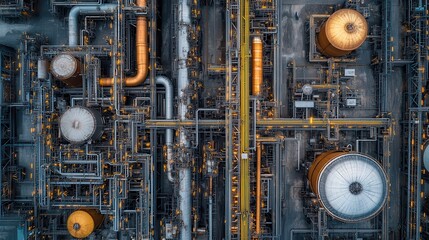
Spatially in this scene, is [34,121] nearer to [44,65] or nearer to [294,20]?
[44,65]

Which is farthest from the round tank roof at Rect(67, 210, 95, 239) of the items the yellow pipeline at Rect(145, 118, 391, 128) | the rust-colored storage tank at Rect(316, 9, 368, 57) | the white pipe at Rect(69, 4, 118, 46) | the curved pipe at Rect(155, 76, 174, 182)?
the rust-colored storage tank at Rect(316, 9, 368, 57)

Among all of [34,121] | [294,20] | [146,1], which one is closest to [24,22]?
[34,121]

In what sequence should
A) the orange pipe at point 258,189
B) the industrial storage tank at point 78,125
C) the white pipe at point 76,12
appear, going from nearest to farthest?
the industrial storage tank at point 78,125 < the orange pipe at point 258,189 < the white pipe at point 76,12

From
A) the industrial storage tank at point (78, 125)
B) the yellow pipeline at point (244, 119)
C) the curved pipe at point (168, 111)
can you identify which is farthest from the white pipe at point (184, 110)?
the industrial storage tank at point (78, 125)

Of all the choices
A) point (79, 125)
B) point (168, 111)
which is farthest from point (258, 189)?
point (79, 125)

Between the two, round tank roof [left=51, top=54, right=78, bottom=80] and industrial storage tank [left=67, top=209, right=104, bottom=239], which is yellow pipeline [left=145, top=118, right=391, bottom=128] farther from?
industrial storage tank [left=67, top=209, right=104, bottom=239]

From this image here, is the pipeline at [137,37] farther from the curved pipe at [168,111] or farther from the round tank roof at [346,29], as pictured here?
the round tank roof at [346,29]

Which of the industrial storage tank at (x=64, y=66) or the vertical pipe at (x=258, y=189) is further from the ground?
the industrial storage tank at (x=64, y=66)
